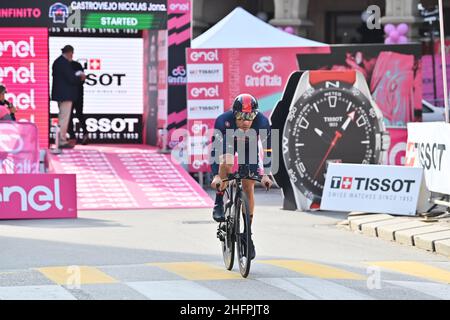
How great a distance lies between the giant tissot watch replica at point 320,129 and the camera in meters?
18.9

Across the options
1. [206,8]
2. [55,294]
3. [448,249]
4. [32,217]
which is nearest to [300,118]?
[32,217]

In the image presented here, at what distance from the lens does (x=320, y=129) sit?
19016 mm

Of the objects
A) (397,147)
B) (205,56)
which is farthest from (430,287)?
(205,56)

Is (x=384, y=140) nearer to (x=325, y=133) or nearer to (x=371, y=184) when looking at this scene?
(x=325, y=133)

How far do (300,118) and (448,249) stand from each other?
571 centimetres

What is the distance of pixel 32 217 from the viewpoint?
1745 centimetres

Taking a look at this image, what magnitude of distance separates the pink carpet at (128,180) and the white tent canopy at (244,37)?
2635mm

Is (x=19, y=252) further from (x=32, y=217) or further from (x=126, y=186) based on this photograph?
(x=126, y=186)

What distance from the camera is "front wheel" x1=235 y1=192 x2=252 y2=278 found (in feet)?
35.9

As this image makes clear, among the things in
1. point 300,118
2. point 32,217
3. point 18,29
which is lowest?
point 32,217

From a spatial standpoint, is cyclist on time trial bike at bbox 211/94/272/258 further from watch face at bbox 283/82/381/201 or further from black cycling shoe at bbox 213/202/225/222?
watch face at bbox 283/82/381/201

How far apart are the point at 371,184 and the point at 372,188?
0.19ft

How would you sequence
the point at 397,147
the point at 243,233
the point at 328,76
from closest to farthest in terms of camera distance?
the point at 243,233 → the point at 328,76 → the point at 397,147

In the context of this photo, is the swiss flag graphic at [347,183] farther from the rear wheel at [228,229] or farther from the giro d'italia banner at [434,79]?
the giro d'italia banner at [434,79]
